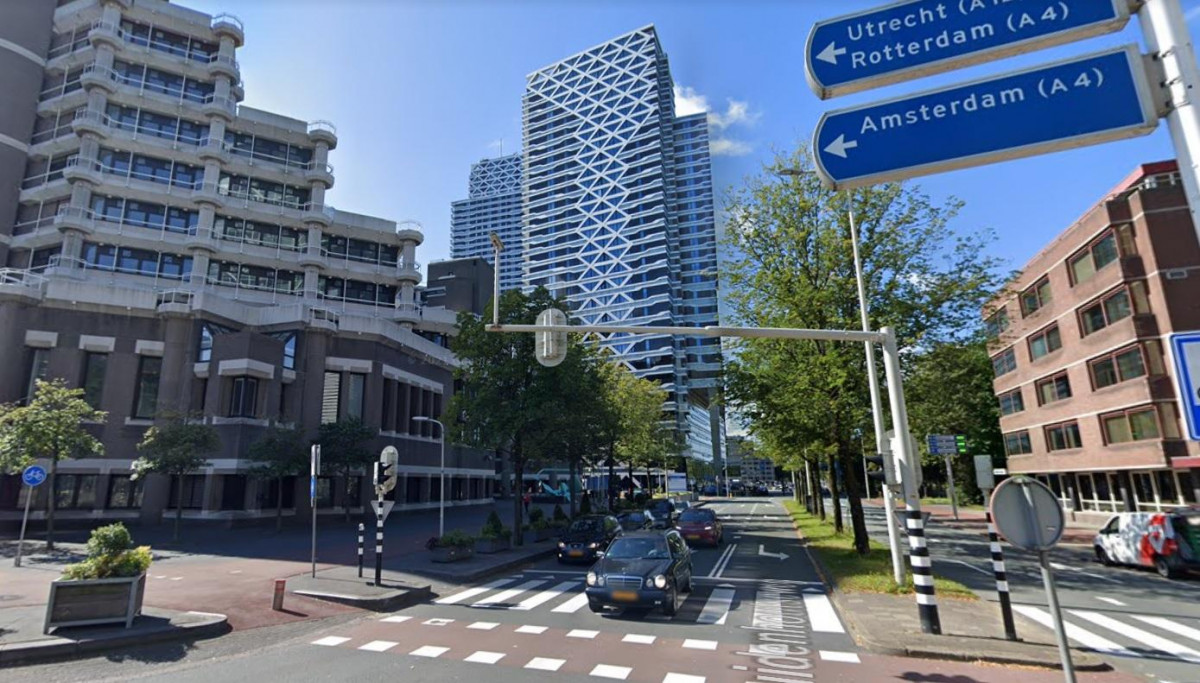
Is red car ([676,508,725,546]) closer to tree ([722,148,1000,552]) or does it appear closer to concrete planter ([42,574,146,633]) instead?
tree ([722,148,1000,552])

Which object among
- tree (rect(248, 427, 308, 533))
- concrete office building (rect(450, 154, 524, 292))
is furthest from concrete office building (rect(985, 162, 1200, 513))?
concrete office building (rect(450, 154, 524, 292))

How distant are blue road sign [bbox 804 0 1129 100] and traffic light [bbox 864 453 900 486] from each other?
28.7 feet

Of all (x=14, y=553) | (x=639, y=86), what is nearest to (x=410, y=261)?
(x=14, y=553)

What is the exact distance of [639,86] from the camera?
140m

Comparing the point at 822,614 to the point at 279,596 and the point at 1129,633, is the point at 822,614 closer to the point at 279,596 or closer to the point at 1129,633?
the point at 1129,633

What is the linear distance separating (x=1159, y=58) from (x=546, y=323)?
833 cm

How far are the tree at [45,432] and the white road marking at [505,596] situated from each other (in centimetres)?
1920

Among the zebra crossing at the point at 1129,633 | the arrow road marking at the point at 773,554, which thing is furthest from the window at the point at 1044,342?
the zebra crossing at the point at 1129,633

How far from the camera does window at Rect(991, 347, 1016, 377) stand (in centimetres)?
4266

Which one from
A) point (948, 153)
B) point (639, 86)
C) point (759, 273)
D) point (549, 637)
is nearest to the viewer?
point (948, 153)

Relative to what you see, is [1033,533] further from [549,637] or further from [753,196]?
[753,196]

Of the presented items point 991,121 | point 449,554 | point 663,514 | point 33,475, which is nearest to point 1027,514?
point 991,121

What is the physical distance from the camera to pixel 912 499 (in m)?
10.7

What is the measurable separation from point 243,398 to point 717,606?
2994 centimetres
